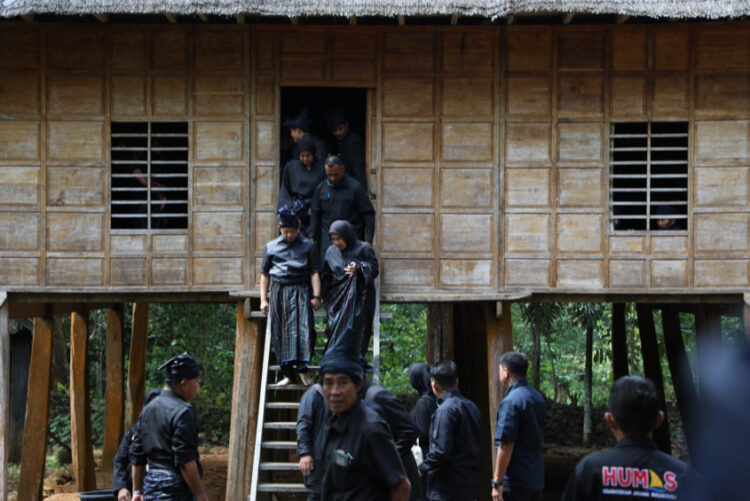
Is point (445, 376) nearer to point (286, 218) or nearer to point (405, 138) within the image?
point (286, 218)

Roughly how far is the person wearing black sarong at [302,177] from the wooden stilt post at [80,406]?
543cm

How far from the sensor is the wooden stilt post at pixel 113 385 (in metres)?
16.9

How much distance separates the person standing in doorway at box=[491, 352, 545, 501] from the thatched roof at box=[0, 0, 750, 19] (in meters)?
4.29

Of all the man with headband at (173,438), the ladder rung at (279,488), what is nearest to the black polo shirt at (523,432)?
the ladder rung at (279,488)

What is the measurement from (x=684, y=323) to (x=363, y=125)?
1170cm

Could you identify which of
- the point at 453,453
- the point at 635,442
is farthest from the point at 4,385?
Result: the point at 635,442

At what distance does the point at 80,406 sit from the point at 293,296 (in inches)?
258

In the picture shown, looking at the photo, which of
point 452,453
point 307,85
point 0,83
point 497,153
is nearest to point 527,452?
point 452,453

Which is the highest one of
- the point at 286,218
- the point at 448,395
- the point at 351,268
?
the point at 286,218

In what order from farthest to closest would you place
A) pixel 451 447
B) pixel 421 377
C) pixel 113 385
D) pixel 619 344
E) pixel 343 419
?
1. pixel 619 344
2. pixel 113 385
3. pixel 421 377
4. pixel 451 447
5. pixel 343 419

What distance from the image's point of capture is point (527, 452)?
8156 mm

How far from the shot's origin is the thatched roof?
35.4ft

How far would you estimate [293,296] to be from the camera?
10.4 metres

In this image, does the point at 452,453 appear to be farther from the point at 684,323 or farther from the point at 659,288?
the point at 684,323
